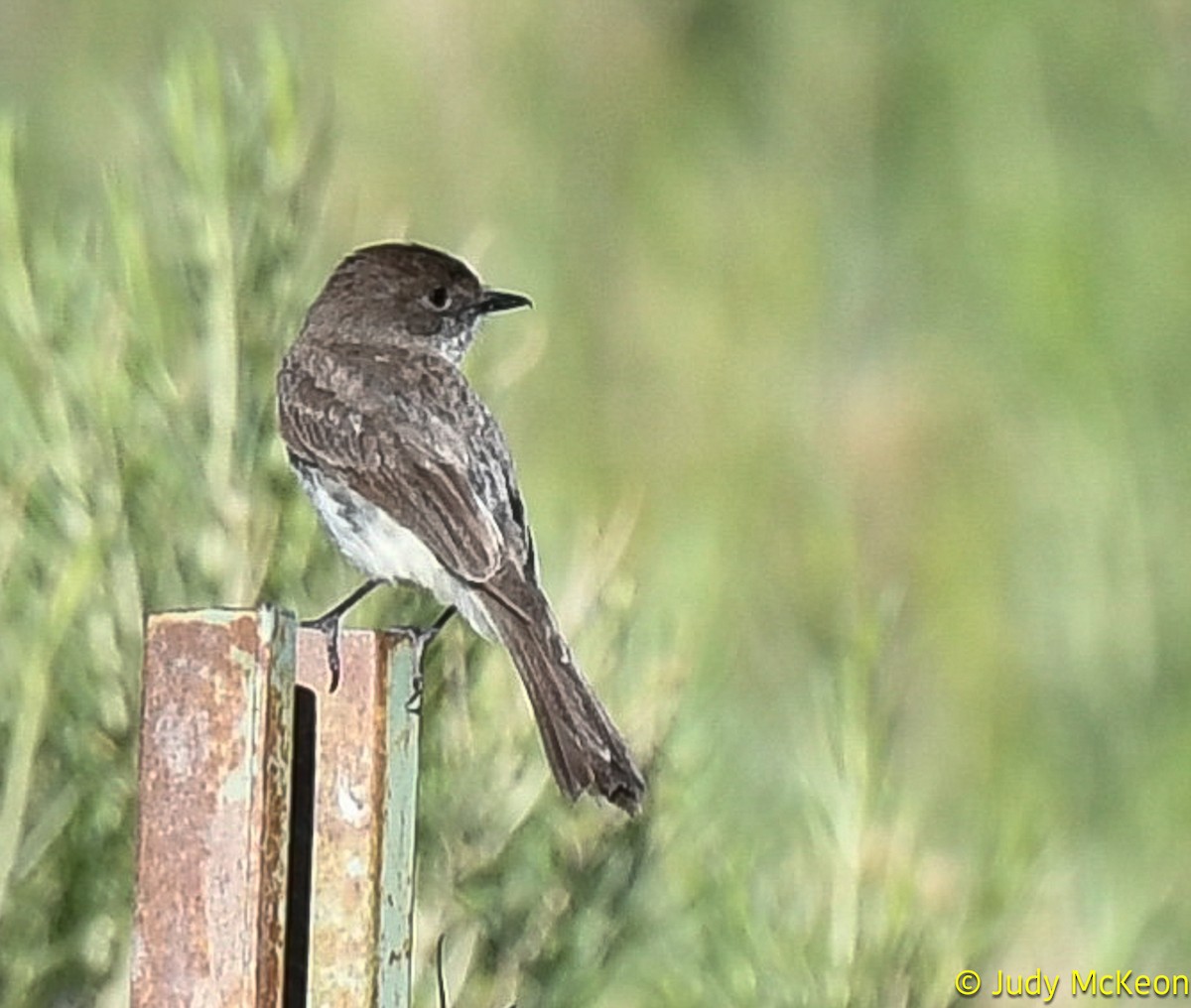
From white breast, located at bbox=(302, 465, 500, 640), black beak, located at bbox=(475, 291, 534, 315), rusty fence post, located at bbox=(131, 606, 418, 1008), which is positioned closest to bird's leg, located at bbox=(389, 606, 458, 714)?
white breast, located at bbox=(302, 465, 500, 640)

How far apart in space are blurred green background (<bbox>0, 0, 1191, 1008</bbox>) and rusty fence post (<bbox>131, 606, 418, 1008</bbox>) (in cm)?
27

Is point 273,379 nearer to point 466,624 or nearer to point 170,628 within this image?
point 466,624

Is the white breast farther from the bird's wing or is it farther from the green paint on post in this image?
the green paint on post

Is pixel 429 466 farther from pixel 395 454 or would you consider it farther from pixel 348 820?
pixel 348 820

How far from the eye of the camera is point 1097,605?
10.1ft

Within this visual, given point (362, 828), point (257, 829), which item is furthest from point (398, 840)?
point (257, 829)

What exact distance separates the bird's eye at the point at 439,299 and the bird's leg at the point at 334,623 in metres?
0.57

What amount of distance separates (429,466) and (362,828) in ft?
3.18

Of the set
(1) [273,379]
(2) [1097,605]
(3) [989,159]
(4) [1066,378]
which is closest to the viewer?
(1) [273,379]

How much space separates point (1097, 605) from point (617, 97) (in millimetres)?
1058

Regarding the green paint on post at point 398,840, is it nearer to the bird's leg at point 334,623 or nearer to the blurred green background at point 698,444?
the bird's leg at point 334,623

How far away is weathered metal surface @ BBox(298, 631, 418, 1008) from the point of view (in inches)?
53.6

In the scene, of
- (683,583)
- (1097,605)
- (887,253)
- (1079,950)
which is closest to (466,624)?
(683,583)

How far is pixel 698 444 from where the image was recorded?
3.45 meters
